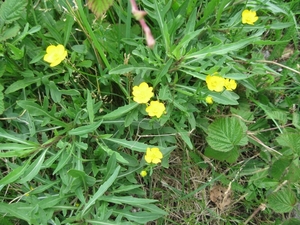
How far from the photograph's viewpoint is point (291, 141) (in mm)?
1764

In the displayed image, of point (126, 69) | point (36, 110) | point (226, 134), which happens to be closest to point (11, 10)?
point (36, 110)

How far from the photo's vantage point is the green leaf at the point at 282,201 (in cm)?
171

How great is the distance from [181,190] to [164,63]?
2.25 feet

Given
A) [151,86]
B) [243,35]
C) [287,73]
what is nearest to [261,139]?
[287,73]

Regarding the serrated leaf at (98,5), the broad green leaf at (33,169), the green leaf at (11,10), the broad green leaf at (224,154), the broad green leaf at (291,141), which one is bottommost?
the broad green leaf at (224,154)

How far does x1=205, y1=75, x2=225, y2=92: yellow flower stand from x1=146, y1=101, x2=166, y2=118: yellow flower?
0.23m

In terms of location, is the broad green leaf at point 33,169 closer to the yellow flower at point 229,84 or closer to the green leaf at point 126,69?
the green leaf at point 126,69

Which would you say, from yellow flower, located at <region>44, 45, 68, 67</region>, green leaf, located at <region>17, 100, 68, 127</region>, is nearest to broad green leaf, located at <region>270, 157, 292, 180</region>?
green leaf, located at <region>17, 100, 68, 127</region>

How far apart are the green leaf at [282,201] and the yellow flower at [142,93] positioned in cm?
80

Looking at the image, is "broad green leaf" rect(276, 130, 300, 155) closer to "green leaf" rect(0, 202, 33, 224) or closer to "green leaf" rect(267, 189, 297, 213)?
"green leaf" rect(267, 189, 297, 213)

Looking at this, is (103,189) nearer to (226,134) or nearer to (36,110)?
(36,110)

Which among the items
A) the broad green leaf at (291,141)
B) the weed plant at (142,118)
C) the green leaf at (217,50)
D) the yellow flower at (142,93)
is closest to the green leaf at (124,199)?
the weed plant at (142,118)

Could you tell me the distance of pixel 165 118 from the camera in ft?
5.15

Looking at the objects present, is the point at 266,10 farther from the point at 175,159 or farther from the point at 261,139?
the point at 175,159
